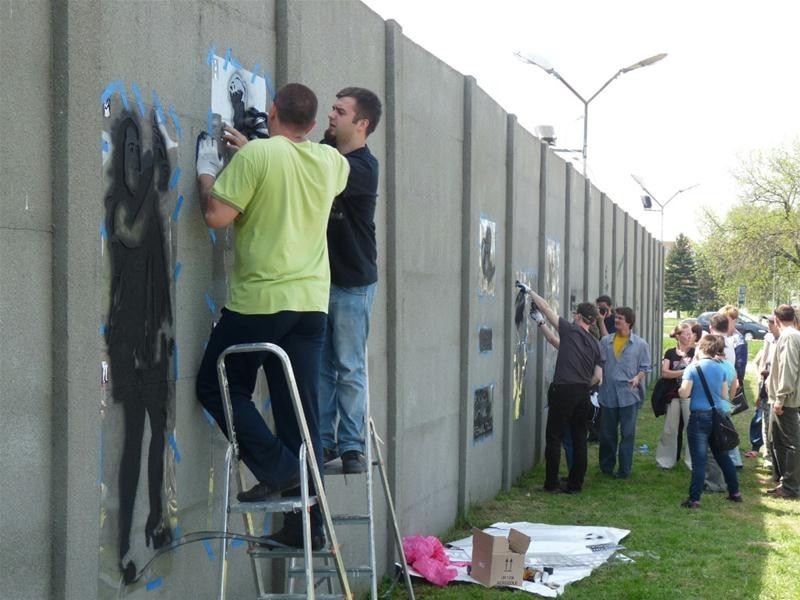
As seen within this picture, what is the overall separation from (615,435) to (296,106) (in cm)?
929

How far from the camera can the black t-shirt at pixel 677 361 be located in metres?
13.4

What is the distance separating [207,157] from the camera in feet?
15.7

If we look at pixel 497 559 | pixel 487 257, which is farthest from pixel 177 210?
pixel 487 257

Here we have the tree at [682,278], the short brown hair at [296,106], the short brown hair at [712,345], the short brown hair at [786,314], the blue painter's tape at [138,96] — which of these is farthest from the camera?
the tree at [682,278]

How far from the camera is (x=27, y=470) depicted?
3590mm

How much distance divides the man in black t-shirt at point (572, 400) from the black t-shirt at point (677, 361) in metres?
1.84

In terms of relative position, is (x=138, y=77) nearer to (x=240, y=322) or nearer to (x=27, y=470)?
(x=240, y=322)

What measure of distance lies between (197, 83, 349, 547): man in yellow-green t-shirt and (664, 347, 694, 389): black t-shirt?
31.1 feet

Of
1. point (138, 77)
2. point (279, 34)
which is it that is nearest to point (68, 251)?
point (138, 77)

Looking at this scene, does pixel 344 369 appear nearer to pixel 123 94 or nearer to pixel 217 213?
pixel 217 213

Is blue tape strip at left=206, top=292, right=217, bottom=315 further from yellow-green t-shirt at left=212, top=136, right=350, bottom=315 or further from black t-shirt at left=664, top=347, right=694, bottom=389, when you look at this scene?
black t-shirt at left=664, top=347, right=694, bottom=389

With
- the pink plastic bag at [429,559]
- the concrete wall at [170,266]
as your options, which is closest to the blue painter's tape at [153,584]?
the concrete wall at [170,266]

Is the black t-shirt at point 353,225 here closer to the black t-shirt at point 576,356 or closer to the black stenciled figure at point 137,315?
the black stenciled figure at point 137,315

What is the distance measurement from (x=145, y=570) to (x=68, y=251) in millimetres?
1447
